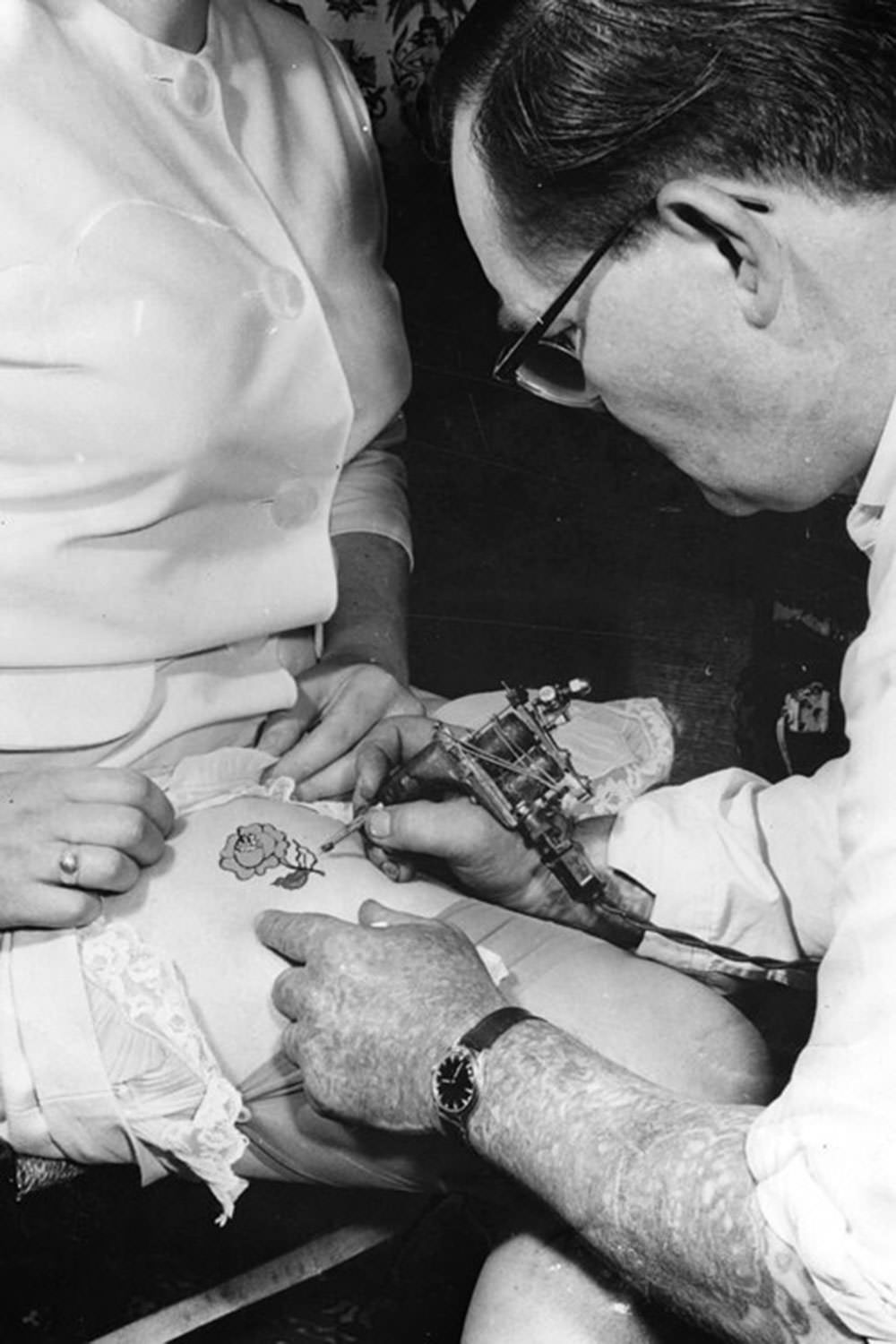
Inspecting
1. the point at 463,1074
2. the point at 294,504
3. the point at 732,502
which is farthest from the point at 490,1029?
the point at 294,504

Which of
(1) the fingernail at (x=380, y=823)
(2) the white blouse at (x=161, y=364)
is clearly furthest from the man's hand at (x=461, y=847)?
(2) the white blouse at (x=161, y=364)

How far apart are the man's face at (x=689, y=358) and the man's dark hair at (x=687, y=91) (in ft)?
0.14

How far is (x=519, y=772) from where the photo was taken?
1.03 m

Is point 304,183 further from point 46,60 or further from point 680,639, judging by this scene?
point 680,639

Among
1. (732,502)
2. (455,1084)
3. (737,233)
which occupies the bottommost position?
(455,1084)

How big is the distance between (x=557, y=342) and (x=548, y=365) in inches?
1.9

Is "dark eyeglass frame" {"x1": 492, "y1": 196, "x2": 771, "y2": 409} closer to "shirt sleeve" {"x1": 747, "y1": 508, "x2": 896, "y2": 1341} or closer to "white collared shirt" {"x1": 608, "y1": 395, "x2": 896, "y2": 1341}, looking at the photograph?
"white collared shirt" {"x1": 608, "y1": 395, "x2": 896, "y2": 1341}

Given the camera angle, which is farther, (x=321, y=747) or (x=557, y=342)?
(x=321, y=747)

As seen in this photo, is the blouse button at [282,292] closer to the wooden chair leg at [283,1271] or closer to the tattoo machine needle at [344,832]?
the tattoo machine needle at [344,832]

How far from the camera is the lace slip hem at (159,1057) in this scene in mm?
927

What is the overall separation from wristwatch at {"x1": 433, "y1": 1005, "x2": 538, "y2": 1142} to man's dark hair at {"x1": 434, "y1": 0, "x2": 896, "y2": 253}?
45 cm

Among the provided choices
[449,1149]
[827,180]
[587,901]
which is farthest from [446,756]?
[827,180]

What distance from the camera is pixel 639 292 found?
0.86 metres

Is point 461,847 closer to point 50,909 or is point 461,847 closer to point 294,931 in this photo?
point 294,931
